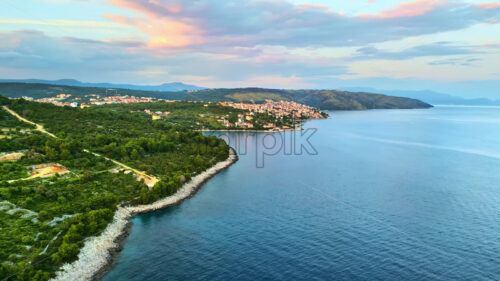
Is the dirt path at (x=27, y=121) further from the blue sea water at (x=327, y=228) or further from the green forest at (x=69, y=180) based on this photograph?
the blue sea water at (x=327, y=228)

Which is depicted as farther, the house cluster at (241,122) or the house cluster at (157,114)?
the house cluster at (241,122)

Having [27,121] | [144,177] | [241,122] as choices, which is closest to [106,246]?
[144,177]

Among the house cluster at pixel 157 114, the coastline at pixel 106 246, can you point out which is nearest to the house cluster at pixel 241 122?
the house cluster at pixel 157 114

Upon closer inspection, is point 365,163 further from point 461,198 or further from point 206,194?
point 206,194

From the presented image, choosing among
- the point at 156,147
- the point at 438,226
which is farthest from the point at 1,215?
the point at 438,226

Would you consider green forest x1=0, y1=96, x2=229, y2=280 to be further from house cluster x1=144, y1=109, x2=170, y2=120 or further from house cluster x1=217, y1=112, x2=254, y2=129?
house cluster x1=217, y1=112, x2=254, y2=129

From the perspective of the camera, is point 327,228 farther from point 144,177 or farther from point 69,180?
point 69,180

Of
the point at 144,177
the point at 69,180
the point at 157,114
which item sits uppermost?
the point at 157,114
